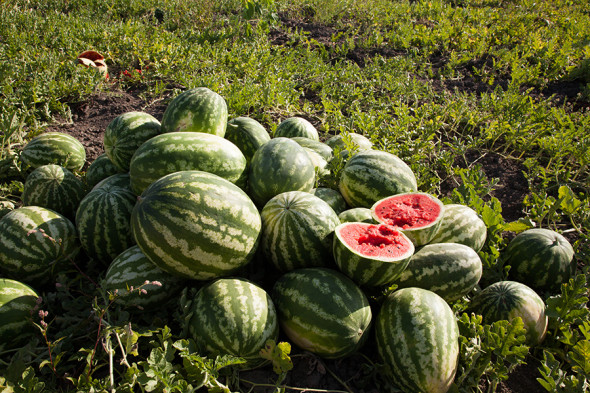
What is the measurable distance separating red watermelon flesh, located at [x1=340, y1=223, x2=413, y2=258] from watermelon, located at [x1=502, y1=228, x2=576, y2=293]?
1153mm

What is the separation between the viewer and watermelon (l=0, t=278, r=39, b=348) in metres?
2.30

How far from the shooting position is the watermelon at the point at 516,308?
2551mm

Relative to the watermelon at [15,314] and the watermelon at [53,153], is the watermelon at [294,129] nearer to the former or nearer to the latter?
the watermelon at [53,153]

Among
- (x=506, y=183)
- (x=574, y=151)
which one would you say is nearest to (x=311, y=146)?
(x=506, y=183)

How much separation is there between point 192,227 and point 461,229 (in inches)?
73.6

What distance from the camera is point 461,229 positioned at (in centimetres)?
284

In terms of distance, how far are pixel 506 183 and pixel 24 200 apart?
16.0ft

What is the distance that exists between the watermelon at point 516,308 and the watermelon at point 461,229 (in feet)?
1.18

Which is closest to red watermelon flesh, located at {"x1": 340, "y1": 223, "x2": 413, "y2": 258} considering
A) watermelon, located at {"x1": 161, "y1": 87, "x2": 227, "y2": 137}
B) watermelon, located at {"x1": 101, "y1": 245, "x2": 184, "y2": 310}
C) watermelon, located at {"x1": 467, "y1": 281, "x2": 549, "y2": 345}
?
watermelon, located at {"x1": 467, "y1": 281, "x2": 549, "y2": 345}

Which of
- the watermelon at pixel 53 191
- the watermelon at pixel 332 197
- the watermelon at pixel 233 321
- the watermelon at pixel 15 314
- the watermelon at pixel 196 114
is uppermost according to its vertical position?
the watermelon at pixel 196 114

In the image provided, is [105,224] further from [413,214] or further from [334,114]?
[334,114]

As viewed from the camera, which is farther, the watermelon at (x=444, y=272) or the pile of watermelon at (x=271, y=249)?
the watermelon at (x=444, y=272)

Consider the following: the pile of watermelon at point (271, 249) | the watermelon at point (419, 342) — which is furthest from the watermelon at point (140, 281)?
the watermelon at point (419, 342)

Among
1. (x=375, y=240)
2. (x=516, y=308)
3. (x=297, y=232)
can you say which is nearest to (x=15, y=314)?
(x=297, y=232)
